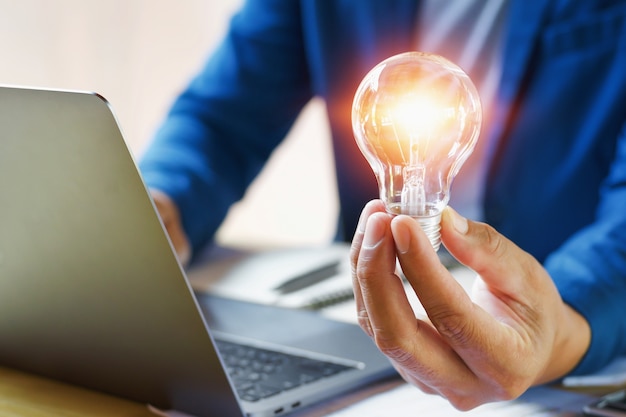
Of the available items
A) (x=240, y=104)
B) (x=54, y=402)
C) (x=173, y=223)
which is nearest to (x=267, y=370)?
(x=54, y=402)

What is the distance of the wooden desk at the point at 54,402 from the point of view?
1.86ft

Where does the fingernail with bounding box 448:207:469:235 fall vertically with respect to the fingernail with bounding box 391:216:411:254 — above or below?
below

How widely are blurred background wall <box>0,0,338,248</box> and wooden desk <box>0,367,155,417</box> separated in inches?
20.7

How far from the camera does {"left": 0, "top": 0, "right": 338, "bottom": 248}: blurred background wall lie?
155 cm

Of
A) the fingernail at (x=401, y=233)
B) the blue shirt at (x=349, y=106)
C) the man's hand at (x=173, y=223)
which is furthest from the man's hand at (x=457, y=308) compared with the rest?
the man's hand at (x=173, y=223)

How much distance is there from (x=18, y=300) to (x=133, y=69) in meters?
1.26

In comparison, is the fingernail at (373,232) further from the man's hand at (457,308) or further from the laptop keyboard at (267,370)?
the laptop keyboard at (267,370)

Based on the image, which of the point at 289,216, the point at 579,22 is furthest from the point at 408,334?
the point at 289,216

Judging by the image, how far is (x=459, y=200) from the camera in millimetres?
1084

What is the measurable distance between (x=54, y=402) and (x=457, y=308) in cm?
29

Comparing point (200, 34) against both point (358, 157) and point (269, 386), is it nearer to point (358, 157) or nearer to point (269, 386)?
point (358, 157)

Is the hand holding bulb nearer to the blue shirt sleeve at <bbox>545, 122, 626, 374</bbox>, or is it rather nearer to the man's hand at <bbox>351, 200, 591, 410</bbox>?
the man's hand at <bbox>351, 200, 591, 410</bbox>

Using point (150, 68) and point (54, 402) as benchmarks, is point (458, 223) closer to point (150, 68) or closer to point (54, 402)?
point (54, 402)

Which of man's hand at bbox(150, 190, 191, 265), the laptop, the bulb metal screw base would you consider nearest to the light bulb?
→ the bulb metal screw base
